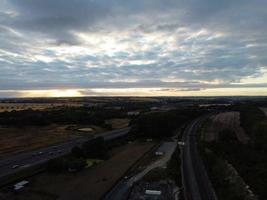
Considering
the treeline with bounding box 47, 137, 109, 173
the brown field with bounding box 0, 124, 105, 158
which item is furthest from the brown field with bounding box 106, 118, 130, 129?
the treeline with bounding box 47, 137, 109, 173

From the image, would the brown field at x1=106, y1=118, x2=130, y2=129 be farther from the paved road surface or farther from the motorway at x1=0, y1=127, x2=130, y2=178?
the paved road surface

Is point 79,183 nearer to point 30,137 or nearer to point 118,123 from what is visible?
point 30,137

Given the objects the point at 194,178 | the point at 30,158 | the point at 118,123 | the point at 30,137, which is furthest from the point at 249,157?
the point at 118,123

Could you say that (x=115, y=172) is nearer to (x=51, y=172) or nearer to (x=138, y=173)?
(x=138, y=173)

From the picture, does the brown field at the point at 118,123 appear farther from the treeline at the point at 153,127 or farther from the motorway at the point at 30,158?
the motorway at the point at 30,158

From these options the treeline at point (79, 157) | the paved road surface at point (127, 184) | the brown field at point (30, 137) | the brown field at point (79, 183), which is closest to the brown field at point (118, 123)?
the brown field at point (30, 137)
